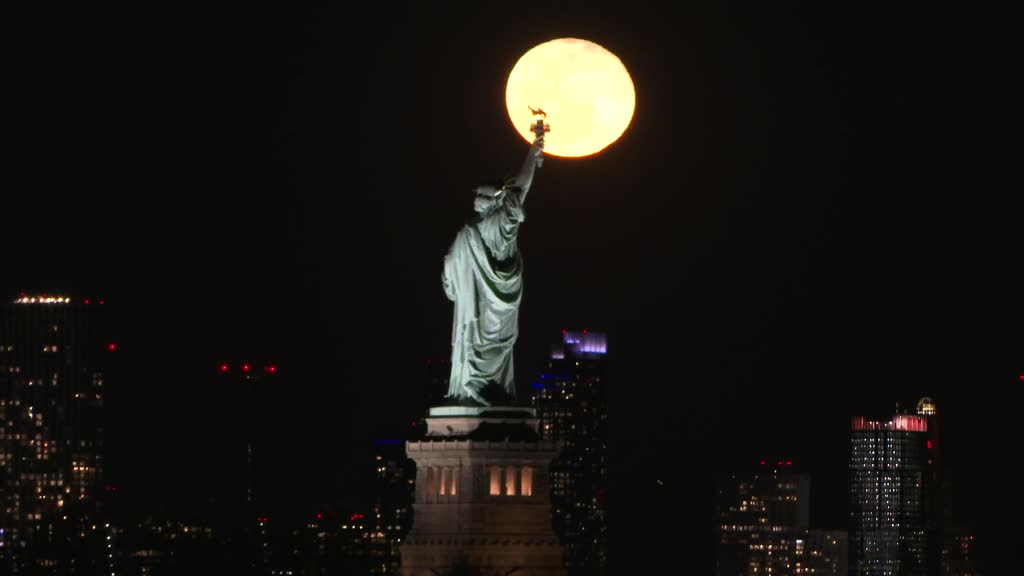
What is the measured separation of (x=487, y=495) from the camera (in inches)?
2285

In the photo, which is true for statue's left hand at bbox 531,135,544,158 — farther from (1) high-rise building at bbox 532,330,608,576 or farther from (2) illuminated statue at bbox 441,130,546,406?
(1) high-rise building at bbox 532,330,608,576

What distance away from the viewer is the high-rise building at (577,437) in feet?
500

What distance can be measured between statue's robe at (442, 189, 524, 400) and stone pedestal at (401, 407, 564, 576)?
0.96 meters

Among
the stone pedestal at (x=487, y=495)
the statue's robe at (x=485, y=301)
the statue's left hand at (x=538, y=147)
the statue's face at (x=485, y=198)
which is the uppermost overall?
the statue's left hand at (x=538, y=147)

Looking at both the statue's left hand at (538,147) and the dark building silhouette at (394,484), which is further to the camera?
the dark building silhouette at (394,484)

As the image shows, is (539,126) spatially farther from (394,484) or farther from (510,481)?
(394,484)

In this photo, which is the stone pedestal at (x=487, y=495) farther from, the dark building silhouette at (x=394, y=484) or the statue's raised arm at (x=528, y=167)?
the dark building silhouette at (x=394, y=484)

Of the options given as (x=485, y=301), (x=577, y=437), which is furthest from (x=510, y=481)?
(x=577, y=437)

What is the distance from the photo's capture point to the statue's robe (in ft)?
194

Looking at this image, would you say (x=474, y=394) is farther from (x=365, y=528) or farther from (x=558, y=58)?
(x=365, y=528)

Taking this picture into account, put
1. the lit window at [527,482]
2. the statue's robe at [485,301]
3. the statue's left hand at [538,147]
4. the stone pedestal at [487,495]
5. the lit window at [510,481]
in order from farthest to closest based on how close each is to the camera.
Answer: the statue's robe at [485,301]
the statue's left hand at [538,147]
the lit window at [527,482]
the lit window at [510,481]
the stone pedestal at [487,495]

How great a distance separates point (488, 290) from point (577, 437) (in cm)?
11010

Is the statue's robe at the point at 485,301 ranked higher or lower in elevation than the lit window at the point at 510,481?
higher

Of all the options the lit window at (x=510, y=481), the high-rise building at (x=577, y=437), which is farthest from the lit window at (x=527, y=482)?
the high-rise building at (x=577, y=437)
